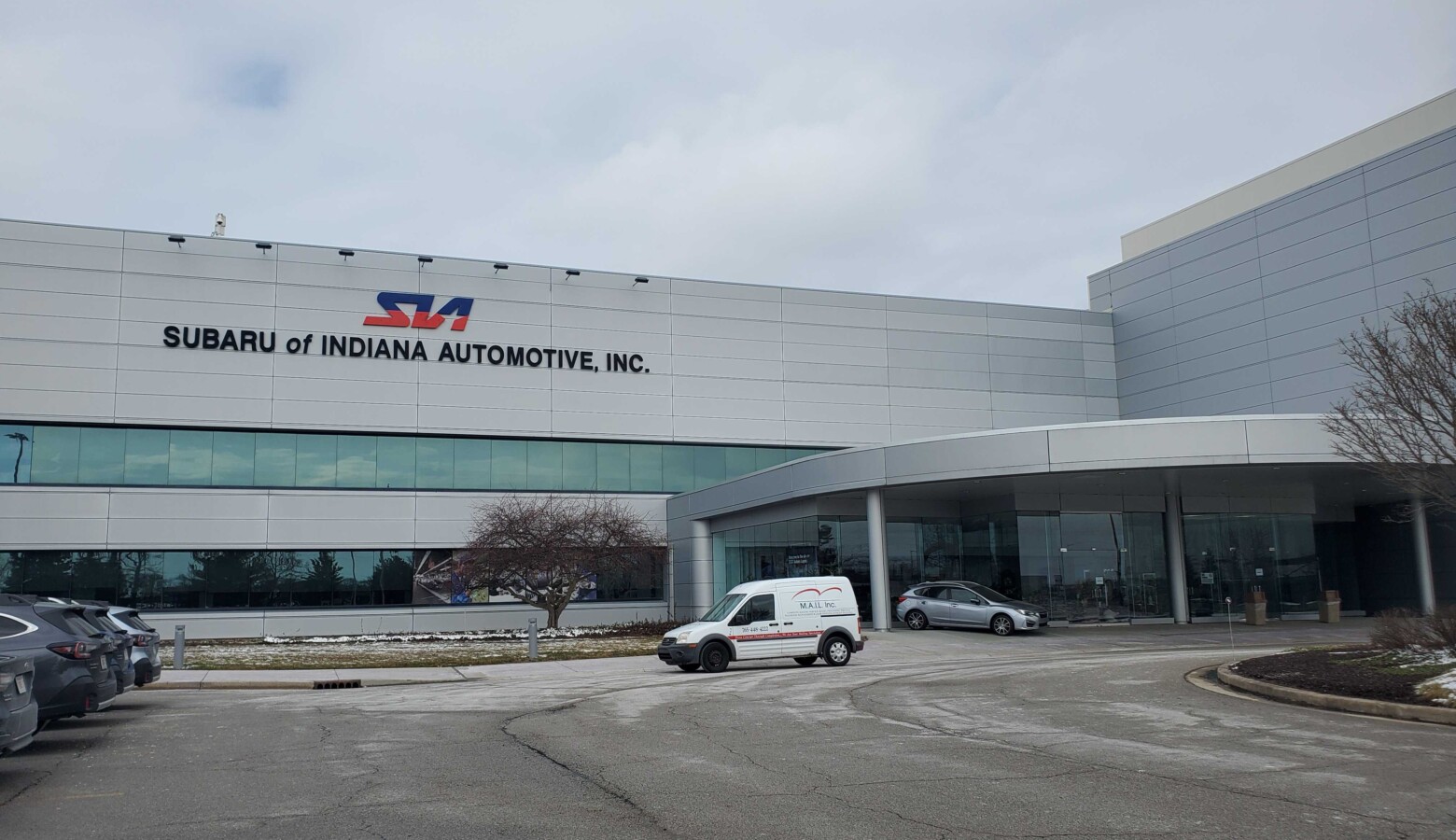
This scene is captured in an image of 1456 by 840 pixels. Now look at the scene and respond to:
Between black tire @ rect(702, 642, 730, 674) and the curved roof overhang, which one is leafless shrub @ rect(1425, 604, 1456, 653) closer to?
the curved roof overhang

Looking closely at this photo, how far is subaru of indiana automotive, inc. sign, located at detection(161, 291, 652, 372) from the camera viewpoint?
4022cm

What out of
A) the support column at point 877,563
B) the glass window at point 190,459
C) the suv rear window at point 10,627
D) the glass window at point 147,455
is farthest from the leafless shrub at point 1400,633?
the glass window at point 147,455

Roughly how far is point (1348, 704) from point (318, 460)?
118 feet

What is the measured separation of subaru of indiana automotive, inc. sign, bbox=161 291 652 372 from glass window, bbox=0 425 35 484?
544 cm

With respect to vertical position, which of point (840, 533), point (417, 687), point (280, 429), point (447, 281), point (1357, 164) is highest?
point (1357, 164)

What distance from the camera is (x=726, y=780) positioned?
9.82 m

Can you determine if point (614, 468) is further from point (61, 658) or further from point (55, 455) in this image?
point (61, 658)

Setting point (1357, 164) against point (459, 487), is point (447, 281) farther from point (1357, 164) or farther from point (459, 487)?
point (1357, 164)

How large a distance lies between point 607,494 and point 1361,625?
26553 millimetres

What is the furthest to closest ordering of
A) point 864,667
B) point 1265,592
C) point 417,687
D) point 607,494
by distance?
point 607,494, point 1265,592, point 864,667, point 417,687

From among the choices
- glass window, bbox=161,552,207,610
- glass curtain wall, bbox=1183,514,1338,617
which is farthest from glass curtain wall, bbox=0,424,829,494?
glass curtain wall, bbox=1183,514,1338,617

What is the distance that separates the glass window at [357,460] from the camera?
136 feet

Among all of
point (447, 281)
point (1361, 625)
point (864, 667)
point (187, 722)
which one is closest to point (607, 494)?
point (447, 281)

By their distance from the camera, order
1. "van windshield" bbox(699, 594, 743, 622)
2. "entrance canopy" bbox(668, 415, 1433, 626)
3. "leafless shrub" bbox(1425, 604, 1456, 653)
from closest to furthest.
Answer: "leafless shrub" bbox(1425, 604, 1456, 653)
"van windshield" bbox(699, 594, 743, 622)
"entrance canopy" bbox(668, 415, 1433, 626)
